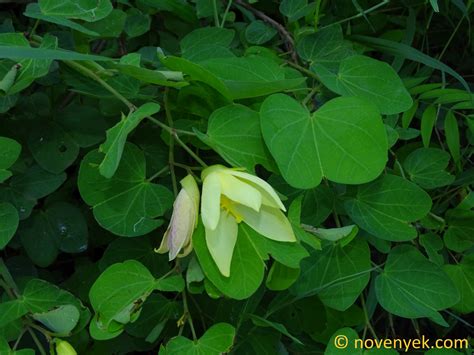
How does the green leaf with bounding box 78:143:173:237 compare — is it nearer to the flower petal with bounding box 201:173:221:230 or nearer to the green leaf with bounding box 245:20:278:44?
the flower petal with bounding box 201:173:221:230

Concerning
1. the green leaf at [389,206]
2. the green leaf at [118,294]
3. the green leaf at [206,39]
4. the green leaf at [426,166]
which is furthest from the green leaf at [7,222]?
the green leaf at [426,166]

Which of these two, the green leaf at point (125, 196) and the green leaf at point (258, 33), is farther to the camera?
the green leaf at point (258, 33)

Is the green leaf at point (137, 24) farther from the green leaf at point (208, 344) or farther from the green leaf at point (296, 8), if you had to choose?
the green leaf at point (208, 344)

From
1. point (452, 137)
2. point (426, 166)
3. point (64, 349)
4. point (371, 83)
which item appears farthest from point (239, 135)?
point (452, 137)

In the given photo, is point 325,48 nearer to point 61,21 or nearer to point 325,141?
point 325,141

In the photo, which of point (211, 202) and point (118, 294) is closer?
point (211, 202)

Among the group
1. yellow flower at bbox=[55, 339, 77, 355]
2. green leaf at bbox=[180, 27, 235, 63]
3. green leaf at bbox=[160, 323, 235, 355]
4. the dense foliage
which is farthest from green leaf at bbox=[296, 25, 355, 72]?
yellow flower at bbox=[55, 339, 77, 355]
